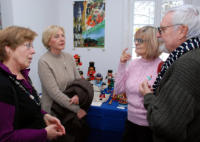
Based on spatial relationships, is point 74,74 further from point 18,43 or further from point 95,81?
point 18,43

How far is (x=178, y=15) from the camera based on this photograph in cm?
83

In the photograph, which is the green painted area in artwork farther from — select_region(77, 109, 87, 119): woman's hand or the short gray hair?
the short gray hair

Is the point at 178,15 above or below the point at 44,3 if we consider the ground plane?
below

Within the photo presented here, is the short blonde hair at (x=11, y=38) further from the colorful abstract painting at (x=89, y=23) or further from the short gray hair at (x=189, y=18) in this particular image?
the colorful abstract painting at (x=89, y=23)

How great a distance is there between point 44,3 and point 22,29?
5.79ft

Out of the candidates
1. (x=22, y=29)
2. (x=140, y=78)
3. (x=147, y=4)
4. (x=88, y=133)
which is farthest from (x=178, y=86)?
(x=147, y=4)

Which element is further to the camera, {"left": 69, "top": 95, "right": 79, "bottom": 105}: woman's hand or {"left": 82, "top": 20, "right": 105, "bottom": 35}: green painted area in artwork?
{"left": 82, "top": 20, "right": 105, "bottom": 35}: green painted area in artwork

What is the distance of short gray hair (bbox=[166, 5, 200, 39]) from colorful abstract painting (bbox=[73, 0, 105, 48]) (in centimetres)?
188

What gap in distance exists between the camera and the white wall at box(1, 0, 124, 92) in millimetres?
2229

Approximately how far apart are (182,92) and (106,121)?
1.27m

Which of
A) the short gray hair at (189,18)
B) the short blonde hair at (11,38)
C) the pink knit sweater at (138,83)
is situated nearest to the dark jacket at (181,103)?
the short gray hair at (189,18)

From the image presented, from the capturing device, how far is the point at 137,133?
52.0 inches

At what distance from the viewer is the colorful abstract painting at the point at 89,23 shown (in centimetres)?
263

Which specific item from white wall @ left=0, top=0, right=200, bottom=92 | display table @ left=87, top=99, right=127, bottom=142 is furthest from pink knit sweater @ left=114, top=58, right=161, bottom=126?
white wall @ left=0, top=0, right=200, bottom=92
